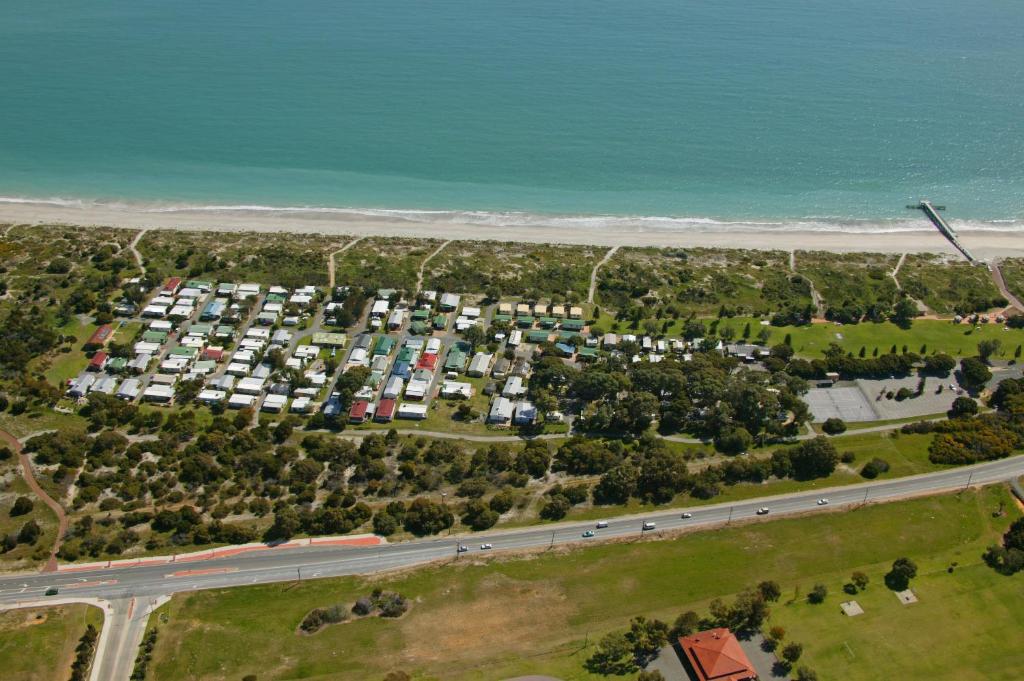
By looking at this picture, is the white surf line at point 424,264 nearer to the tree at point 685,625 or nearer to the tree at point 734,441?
the tree at point 734,441

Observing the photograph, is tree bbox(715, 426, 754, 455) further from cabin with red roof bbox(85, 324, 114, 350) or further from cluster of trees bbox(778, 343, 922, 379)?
cabin with red roof bbox(85, 324, 114, 350)

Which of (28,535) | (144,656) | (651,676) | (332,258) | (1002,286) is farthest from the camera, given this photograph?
(332,258)

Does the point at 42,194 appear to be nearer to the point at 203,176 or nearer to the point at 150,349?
the point at 203,176

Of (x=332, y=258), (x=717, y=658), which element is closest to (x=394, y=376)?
(x=332, y=258)

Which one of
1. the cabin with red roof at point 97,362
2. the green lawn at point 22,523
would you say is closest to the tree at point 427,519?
the green lawn at point 22,523

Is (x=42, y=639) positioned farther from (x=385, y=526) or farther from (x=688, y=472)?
(x=688, y=472)

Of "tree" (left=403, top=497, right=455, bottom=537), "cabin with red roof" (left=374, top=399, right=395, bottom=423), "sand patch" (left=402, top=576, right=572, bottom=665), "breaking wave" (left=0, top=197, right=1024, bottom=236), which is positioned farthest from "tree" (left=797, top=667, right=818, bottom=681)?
"breaking wave" (left=0, top=197, right=1024, bottom=236)

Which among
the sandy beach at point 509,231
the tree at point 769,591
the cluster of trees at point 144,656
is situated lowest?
the cluster of trees at point 144,656
